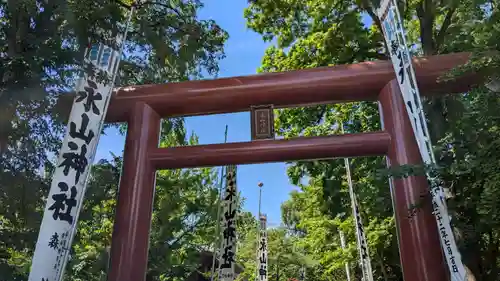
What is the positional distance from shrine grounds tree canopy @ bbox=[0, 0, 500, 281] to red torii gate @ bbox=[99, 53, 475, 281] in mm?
400

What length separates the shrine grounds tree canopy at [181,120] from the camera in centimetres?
381

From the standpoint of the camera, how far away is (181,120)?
6.68 metres

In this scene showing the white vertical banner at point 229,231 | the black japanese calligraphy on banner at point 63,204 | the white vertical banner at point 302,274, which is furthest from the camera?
the white vertical banner at point 302,274

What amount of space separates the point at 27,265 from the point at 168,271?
108 inches

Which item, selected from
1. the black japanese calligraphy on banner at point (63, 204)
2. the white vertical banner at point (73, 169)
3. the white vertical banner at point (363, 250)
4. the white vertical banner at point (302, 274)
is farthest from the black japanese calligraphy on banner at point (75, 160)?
the white vertical banner at point (302, 274)

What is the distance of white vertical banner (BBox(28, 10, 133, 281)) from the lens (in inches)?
143

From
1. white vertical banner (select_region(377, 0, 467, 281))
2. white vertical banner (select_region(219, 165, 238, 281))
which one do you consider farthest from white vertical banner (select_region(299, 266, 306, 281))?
white vertical banner (select_region(377, 0, 467, 281))

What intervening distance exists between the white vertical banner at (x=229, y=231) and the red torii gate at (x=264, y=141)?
78.3 inches

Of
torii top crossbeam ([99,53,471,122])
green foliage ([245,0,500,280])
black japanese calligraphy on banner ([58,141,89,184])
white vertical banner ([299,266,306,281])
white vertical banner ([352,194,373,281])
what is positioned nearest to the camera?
green foliage ([245,0,500,280])

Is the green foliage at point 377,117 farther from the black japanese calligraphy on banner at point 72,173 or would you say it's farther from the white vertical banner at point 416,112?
the black japanese calligraphy on banner at point 72,173

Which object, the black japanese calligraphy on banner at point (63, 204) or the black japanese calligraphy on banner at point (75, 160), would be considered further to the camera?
the black japanese calligraphy on banner at point (75, 160)

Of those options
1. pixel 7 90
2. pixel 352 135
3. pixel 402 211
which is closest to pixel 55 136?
pixel 7 90

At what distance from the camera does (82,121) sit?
14.0 ft

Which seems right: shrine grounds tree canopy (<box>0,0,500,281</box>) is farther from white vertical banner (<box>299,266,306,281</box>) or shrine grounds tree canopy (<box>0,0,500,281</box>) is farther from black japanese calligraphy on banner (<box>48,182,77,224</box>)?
white vertical banner (<box>299,266,306,281</box>)
